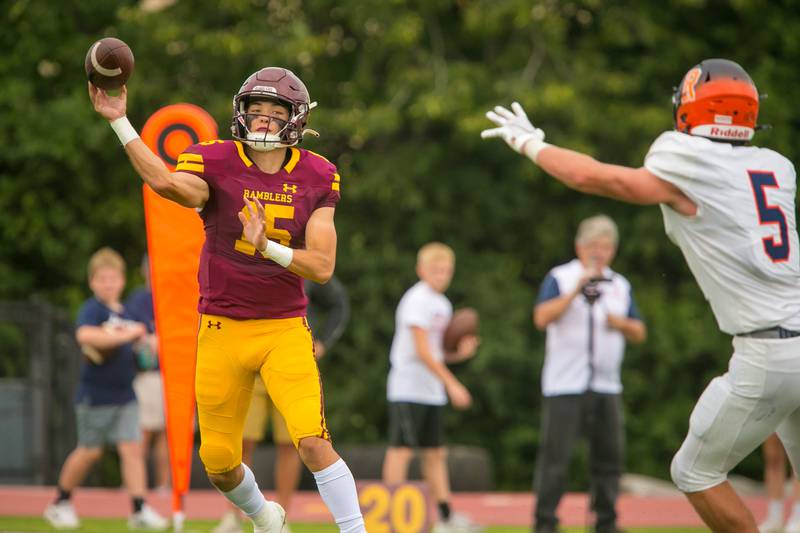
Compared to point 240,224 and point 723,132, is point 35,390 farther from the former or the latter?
point 723,132

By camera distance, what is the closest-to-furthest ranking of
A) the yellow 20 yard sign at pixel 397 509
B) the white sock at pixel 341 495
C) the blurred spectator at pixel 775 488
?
the white sock at pixel 341 495 < the yellow 20 yard sign at pixel 397 509 < the blurred spectator at pixel 775 488

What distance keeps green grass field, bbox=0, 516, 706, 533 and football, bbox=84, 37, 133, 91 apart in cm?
406

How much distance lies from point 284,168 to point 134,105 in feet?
29.6

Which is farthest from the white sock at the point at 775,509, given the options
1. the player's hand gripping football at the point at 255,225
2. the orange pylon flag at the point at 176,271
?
the player's hand gripping football at the point at 255,225

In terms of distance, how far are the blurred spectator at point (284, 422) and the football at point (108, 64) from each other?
8.43ft

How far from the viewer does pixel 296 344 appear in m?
5.36

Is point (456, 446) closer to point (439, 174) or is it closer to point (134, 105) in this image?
point (439, 174)

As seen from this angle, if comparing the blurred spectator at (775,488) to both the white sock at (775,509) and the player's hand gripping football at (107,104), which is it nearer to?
the white sock at (775,509)

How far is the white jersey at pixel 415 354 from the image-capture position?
8.57 m

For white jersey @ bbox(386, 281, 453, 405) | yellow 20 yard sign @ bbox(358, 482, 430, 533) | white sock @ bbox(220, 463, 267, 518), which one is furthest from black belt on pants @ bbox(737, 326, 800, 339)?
white jersey @ bbox(386, 281, 453, 405)

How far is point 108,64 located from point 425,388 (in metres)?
4.19

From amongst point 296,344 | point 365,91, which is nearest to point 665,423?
point 365,91

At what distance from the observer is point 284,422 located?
741 cm

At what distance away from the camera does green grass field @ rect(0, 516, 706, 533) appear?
833cm
